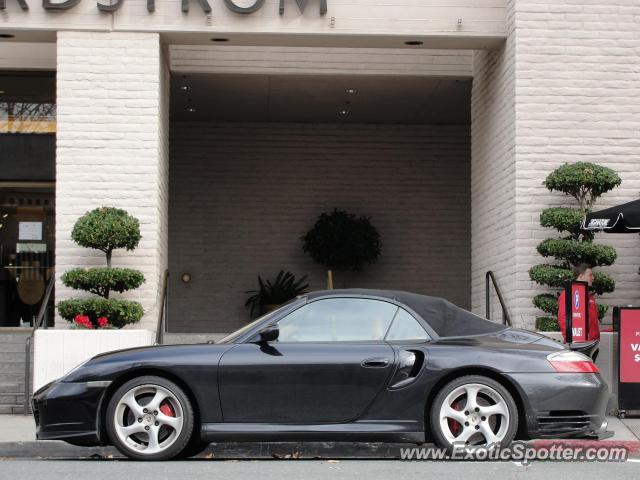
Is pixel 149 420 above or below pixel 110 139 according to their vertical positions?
below

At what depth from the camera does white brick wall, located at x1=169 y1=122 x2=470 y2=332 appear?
21.2m

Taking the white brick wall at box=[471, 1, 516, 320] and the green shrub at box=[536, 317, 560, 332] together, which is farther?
the white brick wall at box=[471, 1, 516, 320]

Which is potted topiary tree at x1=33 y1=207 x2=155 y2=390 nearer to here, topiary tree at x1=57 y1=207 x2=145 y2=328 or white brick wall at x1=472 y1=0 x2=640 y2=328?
topiary tree at x1=57 y1=207 x2=145 y2=328

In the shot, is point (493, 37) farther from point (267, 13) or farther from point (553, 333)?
point (553, 333)

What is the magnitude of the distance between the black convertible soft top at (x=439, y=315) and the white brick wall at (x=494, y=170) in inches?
204

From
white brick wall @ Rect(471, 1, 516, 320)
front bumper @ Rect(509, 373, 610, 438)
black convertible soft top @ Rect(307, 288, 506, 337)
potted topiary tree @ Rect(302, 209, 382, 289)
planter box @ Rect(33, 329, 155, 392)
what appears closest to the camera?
front bumper @ Rect(509, 373, 610, 438)

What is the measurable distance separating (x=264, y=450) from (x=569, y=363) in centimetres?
269

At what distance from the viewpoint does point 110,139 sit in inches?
554

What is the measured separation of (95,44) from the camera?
1412cm

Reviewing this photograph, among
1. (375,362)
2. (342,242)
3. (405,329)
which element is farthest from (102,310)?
(342,242)

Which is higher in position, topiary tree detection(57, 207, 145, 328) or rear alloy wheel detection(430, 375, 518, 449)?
topiary tree detection(57, 207, 145, 328)

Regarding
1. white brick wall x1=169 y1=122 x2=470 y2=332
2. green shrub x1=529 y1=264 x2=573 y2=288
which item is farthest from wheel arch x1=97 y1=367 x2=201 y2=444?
white brick wall x1=169 y1=122 x2=470 y2=332
